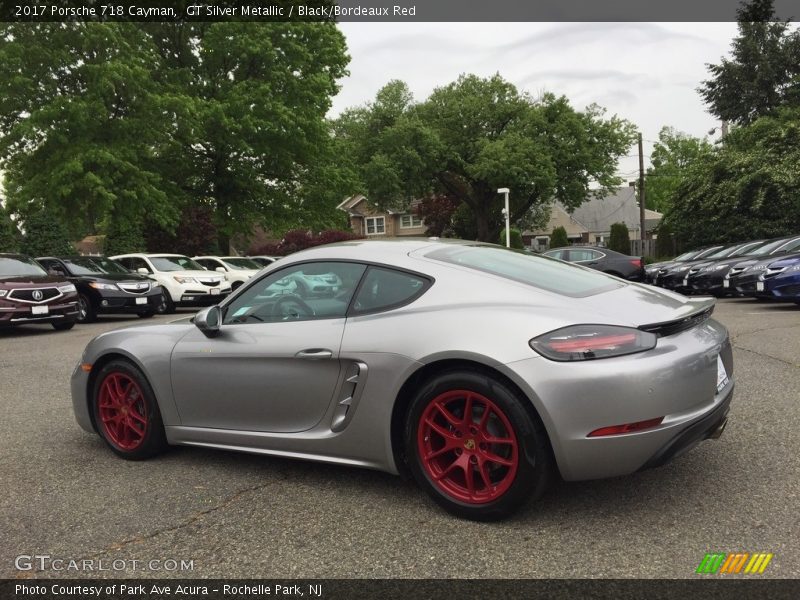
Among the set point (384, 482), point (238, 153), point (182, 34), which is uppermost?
point (182, 34)

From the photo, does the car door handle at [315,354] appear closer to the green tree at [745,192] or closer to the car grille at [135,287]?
the car grille at [135,287]

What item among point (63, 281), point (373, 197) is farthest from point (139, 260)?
point (373, 197)

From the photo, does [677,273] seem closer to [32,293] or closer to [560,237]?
[32,293]

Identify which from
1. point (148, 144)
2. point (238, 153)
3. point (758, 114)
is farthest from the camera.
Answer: point (758, 114)

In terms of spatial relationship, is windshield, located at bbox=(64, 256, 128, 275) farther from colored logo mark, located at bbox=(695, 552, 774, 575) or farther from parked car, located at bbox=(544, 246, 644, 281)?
colored logo mark, located at bbox=(695, 552, 774, 575)

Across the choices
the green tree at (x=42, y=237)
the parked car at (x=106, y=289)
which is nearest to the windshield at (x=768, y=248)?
the parked car at (x=106, y=289)

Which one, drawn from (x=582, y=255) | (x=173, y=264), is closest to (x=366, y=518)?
(x=173, y=264)

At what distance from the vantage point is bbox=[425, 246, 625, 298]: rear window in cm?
352

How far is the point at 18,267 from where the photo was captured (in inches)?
505

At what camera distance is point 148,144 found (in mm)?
22578

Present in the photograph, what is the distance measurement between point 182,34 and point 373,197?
15726 millimetres

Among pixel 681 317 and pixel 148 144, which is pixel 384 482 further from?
pixel 148 144

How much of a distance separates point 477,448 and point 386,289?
0.94m

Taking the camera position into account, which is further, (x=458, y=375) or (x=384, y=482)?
(x=384, y=482)
